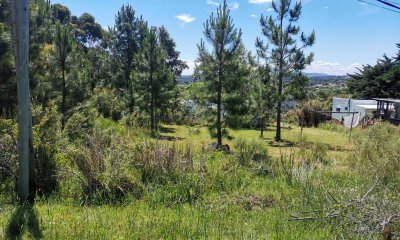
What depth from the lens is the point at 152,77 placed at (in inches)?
1029

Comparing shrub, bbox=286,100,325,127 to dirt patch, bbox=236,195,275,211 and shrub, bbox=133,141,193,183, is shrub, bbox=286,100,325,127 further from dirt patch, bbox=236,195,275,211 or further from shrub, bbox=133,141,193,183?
dirt patch, bbox=236,195,275,211

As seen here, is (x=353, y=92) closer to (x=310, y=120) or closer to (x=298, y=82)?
(x=310, y=120)

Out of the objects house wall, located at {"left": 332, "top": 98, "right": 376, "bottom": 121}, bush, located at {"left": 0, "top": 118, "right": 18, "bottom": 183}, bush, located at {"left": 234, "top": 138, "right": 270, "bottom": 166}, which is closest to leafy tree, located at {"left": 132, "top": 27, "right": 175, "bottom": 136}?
bush, located at {"left": 234, "top": 138, "right": 270, "bottom": 166}

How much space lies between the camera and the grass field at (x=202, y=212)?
3.99m

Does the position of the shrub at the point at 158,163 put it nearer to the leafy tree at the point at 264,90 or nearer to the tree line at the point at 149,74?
the tree line at the point at 149,74

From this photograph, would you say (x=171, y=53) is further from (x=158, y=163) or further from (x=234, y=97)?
(x=158, y=163)

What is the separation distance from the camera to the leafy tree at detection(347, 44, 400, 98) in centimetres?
4350

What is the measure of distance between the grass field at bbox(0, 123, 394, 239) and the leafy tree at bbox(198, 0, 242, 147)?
11.4 metres

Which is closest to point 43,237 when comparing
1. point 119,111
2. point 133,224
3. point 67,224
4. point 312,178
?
point 67,224

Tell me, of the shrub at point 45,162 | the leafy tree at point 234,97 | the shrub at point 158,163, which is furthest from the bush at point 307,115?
the shrub at point 45,162

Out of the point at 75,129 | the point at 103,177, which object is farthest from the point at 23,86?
the point at 75,129

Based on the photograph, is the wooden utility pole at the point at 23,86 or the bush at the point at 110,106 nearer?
the wooden utility pole at the point at 23,86

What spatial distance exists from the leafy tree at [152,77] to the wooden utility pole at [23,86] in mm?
20185

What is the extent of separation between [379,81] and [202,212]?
4771 centimetres
